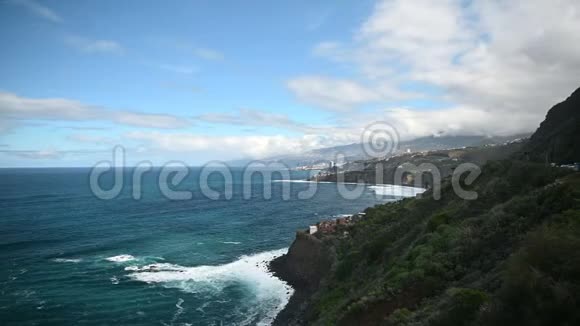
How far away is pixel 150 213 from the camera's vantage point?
78.8 metres

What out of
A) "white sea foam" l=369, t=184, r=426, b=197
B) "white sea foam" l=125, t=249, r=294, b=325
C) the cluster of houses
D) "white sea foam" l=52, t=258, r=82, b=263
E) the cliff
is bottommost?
"white sea foam" l=125, t=249, r=294, b=325

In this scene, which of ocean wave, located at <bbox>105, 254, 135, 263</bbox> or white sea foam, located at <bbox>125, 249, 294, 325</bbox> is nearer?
white sea foam, located at <bbox>125, 249, 294, 325</bbox>

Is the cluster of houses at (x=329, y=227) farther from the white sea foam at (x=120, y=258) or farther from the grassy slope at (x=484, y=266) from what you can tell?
the white sea foam at (x=120, y=258)

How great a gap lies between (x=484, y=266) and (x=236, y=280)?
98.3ft

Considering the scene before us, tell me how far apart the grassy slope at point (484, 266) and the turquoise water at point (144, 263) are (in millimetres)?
11802

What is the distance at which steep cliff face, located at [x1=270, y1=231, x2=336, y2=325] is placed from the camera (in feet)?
101

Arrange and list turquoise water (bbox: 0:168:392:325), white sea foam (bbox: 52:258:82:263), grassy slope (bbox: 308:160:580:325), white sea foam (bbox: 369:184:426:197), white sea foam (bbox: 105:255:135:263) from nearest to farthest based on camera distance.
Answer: grassy slope (bbox: 308:160:580:325) < turquoise water (bbox: 0:168:392:325) < white sea foam (bbox: 52:258:82:263) < white sea foam (bbox: 105:255:135:263) < white sea foam (bbox: 369:184:426:197)

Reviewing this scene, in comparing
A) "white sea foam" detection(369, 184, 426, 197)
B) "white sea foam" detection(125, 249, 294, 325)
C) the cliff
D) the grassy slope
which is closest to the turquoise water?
"white sea foam" detection(125, 249, 294, 325)

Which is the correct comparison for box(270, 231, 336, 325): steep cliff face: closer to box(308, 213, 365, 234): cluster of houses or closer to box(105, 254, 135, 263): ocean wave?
box(308, 213, 365, 234): cluster of houses

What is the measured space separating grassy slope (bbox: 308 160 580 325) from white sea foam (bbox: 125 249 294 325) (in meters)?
6.94

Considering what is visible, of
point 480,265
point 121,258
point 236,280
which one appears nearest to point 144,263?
point 121,258

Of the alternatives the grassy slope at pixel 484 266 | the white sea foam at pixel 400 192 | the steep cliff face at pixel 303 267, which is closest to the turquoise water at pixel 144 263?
the steep cliff face at pixel 303 267

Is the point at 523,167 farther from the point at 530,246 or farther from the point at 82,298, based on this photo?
the point at 82,298

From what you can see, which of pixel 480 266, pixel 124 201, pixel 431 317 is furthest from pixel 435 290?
pixel 124 201
